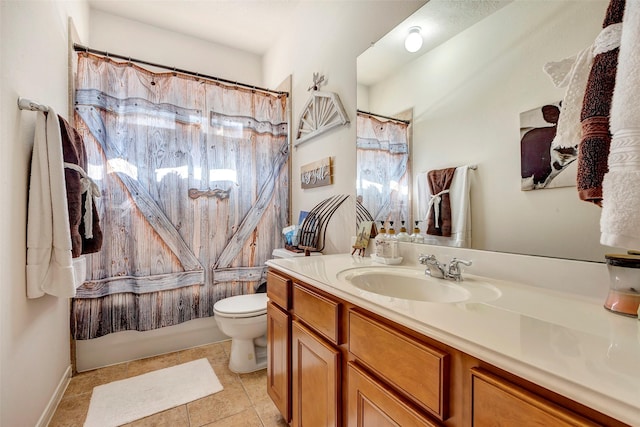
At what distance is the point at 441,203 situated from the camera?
4.14 ft

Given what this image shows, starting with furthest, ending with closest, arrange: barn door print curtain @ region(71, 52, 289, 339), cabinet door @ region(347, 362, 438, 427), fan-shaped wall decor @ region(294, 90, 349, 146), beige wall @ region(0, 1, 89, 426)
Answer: barn door print curtain @ region(71, 52, 289, 339), fan-shaped wall decor @ region(294, 90, 349, 146), beige wall @ region(0, 1, 89, 426), cabinet door @ region(347, 362, 438, 427)

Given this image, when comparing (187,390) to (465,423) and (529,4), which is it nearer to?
(465,423)

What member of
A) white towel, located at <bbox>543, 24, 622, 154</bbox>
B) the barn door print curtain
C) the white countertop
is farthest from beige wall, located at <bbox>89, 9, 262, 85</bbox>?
white towel, located at <bbox>543, 24, 622, 154</bbox>

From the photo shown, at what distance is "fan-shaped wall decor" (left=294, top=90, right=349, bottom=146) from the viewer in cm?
184

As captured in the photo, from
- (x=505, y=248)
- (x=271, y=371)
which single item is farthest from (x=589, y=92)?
(x=271, y=371)

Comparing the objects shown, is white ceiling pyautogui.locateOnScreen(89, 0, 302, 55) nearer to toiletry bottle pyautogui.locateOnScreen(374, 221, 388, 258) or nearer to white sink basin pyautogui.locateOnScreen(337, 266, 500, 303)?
toiletry bottle pyautogui.locateOnScreen(374, 221, 388, 258)

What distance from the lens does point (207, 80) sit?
7.49 feet

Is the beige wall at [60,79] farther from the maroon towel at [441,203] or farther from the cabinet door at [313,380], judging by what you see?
the cabinet door at [313,380]

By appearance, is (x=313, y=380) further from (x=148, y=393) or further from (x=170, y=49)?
(x=170, y=49)

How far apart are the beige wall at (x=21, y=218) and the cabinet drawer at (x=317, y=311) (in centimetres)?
114

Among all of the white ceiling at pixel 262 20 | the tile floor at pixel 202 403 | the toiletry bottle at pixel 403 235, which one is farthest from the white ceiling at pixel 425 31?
the tile floor at pixel 202 403

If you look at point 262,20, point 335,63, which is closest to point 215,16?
point 262,20

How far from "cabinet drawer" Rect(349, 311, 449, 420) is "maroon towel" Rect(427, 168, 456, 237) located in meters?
0.62

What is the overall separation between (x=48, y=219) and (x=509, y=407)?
1868 millimetres
